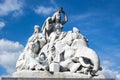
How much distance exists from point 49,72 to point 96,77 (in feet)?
8.75

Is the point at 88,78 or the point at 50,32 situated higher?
the point at 50,32

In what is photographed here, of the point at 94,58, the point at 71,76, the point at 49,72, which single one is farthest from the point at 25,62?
the point at 94,58

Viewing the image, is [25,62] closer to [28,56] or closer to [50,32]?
[28,56]

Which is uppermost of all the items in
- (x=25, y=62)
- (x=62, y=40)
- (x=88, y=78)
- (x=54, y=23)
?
(x=54, y=23)

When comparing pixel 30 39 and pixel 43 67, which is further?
pixel 30 39

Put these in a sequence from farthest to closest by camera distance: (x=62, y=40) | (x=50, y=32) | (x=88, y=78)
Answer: (x=50, y=32) < (x=62, y=40) < (x=88, y=78)

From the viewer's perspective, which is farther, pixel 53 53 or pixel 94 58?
pixel 53 53

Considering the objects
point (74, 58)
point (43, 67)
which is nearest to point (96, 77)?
point (74, 58)

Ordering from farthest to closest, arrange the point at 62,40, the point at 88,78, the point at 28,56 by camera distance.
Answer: the point at 62,40
the point at 28,56
the point at 88,78

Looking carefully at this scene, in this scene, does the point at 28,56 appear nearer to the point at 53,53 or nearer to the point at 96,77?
the point at 53,53

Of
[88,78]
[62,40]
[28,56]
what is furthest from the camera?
[62,40]

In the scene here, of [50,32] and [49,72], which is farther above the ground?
[50,32]

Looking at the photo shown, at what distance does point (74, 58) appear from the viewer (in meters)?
18.8

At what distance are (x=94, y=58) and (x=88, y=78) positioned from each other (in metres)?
1.35
